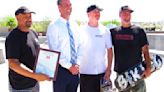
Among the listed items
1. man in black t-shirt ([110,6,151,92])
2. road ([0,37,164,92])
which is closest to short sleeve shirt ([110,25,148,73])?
man in black t-shirt ([110,6,151,92])

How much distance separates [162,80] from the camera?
37.1 ft

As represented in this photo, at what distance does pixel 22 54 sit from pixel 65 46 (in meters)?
0.66

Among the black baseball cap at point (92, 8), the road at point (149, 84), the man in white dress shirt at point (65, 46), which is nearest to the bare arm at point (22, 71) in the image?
the man in white dress shirt at point (65, 46)

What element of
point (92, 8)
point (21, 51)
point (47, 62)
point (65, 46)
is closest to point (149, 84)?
point (92, 8)

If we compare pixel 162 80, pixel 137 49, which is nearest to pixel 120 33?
pixel 137 49

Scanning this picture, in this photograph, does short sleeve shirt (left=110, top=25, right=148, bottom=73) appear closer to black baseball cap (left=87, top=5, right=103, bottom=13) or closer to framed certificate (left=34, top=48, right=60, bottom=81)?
black baseball cap (left=87, top=5, right=103, bottom=13)

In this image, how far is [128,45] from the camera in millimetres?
5926

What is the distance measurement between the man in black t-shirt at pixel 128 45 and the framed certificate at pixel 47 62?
1.36 meters

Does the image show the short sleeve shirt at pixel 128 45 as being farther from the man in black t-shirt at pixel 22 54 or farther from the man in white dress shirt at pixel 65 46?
Result: the man in black t-shirt at pixel 22 54

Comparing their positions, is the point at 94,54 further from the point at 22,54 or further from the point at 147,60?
the point at 22,54

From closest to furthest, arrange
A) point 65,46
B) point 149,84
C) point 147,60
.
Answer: point 65,46
point 147,60
point 149,84

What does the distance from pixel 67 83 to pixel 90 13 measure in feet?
3.83

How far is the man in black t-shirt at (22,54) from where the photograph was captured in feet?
15.8

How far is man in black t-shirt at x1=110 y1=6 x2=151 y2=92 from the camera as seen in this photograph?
5.90m
